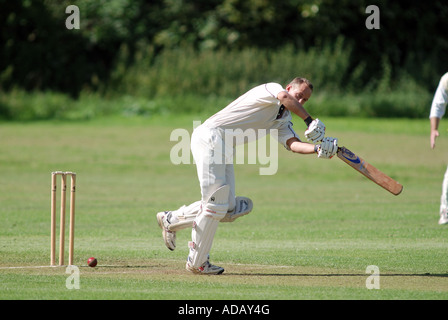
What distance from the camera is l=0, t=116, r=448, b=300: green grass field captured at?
541 centimetres

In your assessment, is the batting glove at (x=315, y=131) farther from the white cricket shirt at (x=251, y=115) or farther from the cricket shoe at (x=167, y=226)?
the cricket shoe at (x=167, y=226)

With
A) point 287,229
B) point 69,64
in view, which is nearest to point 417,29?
point 69,64

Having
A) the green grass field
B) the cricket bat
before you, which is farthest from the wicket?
the cricket bat

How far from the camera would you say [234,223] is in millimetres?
9492

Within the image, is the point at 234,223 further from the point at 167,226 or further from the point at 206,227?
the point at 206,227

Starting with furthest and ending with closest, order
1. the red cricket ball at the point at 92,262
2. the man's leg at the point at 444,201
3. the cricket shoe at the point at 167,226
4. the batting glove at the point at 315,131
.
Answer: the man's leg at the point at 444,201 < the cricket shoe at the point at 167,226 < the red cricket ball at the point at 92,262 < the batting glove at the point at 315,131

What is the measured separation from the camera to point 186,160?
17359mm

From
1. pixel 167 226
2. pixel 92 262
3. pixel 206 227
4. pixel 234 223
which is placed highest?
pixel 206 227

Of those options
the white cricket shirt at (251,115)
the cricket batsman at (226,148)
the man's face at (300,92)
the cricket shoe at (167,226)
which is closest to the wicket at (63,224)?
the cricket shoe at (167,226)

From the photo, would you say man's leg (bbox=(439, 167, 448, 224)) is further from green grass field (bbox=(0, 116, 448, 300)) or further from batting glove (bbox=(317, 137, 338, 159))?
batting glove (bbox=(317, 137, 338, 159))

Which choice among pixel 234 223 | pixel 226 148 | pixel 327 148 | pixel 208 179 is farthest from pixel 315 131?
pixel 234 223

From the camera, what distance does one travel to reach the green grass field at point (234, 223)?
17.7 ft
